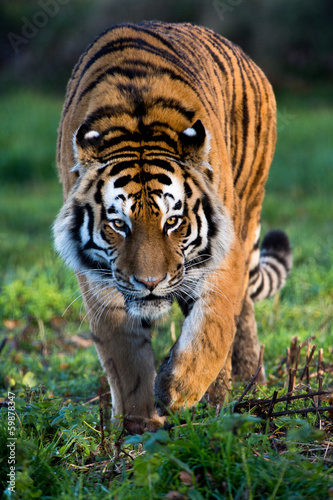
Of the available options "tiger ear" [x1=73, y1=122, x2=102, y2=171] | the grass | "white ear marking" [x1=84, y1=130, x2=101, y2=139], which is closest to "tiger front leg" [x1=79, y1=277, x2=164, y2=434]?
the grass

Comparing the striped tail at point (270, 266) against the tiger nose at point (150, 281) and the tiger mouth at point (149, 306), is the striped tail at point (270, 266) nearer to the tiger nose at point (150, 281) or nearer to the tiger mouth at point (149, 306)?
the tiger mouth at point (149, 306)

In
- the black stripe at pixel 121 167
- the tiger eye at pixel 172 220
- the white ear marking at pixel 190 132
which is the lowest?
the tiger eye at pixel 172 220

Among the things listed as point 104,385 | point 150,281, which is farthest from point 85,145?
point 104,385

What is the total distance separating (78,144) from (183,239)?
1.99 feet

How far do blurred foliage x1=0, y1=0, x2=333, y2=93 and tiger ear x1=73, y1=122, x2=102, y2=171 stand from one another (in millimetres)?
13235

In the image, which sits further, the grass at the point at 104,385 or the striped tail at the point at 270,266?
the striped tail at the point at 270,266

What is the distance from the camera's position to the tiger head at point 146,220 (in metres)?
→ 2.79

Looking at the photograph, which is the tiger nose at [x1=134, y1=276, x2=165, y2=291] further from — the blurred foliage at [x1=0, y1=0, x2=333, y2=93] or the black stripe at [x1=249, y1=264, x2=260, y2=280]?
the blurred foliage at [x1=0, y1=0, x2=333, y2=93]

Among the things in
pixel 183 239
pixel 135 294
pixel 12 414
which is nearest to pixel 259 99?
pixel 183 239

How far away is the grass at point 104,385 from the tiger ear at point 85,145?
28.4 inches

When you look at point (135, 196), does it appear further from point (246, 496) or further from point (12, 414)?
point (246, 496)

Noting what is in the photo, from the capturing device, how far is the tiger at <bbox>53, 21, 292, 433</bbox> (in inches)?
111

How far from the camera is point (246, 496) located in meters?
1.88

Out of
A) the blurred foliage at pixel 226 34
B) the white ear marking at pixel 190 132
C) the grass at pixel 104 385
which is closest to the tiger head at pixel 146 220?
the white ear marking at pixel 190 132
